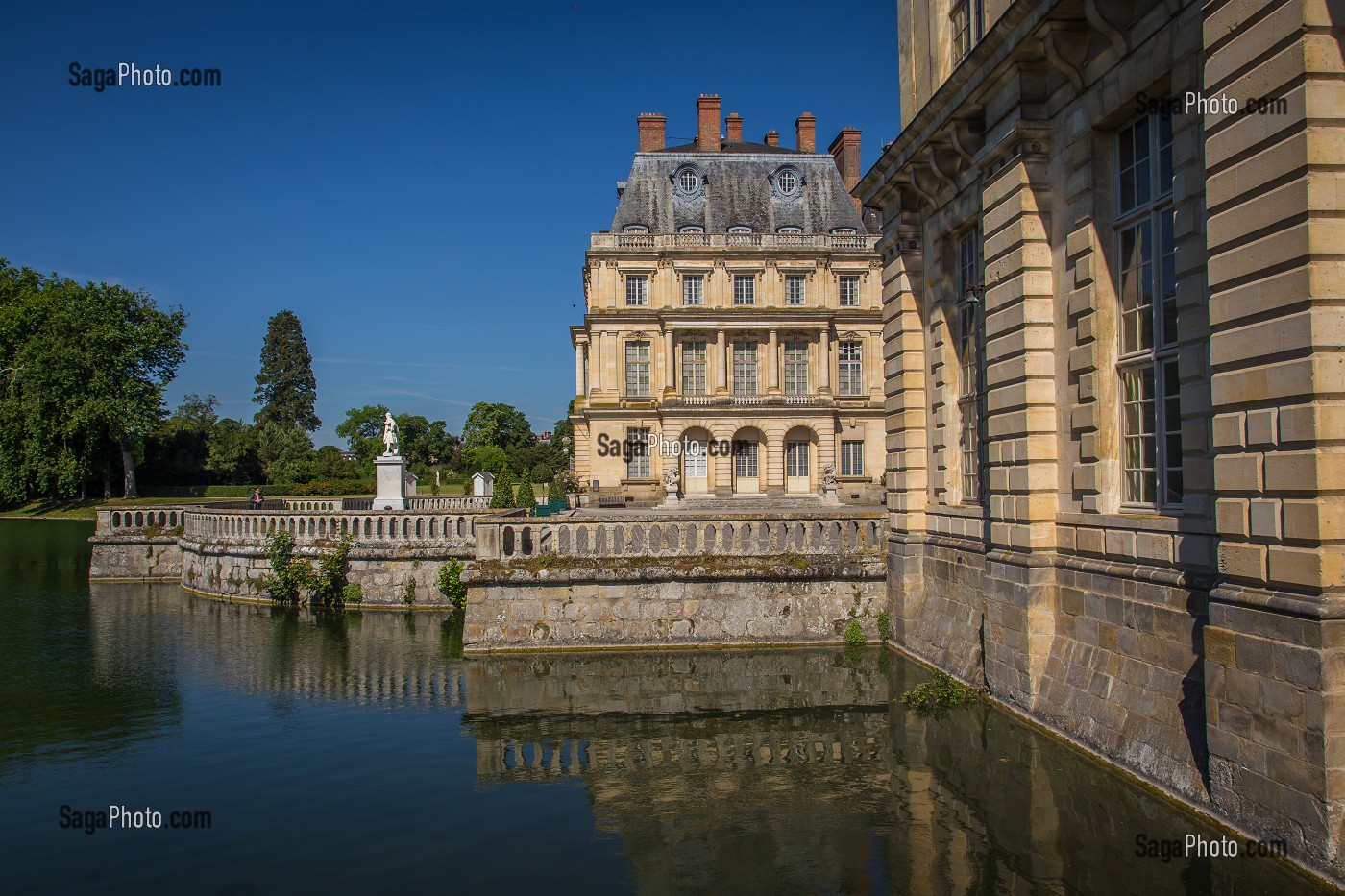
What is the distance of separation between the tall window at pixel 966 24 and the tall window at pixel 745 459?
2792cm

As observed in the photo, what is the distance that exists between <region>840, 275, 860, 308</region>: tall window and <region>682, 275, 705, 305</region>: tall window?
637 centimetres

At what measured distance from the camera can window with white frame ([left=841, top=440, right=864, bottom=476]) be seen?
40.2 metres

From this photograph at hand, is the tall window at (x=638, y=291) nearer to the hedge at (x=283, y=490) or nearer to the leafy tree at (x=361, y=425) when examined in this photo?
the hedge at (x=283, y=490)

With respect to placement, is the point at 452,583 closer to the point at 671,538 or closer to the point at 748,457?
the point at 671,538

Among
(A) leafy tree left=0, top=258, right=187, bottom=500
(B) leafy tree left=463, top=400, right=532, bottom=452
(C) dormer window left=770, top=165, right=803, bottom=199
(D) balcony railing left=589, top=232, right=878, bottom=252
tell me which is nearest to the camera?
(D) balcony railing left=589, top=232, right=878, bottom=252

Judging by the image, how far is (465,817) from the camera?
7.86 meters

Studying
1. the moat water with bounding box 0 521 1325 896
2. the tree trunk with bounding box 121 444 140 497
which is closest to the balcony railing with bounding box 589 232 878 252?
the moat water with bounding box 0 521 1325 896

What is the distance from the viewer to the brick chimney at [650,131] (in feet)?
138

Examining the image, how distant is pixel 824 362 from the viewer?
39594mm

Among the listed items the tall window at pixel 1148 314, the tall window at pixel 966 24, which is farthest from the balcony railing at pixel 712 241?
the tall window at pixel 1148 314

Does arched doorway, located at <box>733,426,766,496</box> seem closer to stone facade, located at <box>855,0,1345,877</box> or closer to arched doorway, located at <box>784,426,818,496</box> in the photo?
arched doorway, located at <box>784,426,818,496</box>

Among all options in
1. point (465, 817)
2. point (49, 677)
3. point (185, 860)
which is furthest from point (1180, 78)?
point (49, 677)

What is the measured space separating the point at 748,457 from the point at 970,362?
28082 millimetres

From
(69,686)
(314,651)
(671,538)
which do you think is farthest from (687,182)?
(69,686)
